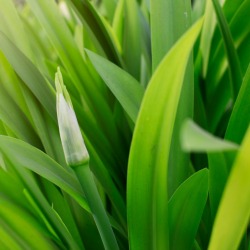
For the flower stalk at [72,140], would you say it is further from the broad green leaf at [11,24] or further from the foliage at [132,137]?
the broad green leaf at [11,24]

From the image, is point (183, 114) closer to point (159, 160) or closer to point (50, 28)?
point (159, 160)

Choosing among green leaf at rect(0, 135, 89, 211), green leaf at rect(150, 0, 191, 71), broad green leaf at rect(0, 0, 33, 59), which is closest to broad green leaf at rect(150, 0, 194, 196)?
green leaf at rect(150, 0, 191, 71)

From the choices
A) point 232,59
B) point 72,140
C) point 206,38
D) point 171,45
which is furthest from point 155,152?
point 206,38

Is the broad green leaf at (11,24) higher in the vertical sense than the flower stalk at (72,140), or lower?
higher

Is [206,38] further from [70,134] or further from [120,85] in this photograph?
[70,134]

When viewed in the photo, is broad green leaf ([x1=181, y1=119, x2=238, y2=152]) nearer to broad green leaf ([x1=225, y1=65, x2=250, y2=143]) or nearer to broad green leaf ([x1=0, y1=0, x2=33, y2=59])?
broad green leaf ([x1=225, y1=65, x2=250, y2=143])

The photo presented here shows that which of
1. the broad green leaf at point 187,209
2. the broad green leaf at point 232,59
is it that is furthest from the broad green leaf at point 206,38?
the broad green leaf at point 187,209

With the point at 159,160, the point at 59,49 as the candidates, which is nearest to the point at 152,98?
the point at 159,160
